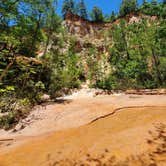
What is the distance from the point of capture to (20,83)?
16141 mm

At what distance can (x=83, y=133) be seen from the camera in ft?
25.9

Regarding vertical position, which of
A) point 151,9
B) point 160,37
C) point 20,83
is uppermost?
point 151,9

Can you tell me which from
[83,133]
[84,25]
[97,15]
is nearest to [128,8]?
[97,15]

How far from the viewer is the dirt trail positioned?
21.1ft

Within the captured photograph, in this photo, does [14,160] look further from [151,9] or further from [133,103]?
[151,9]

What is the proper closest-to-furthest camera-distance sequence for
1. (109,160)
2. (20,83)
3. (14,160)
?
(109,160) → (14,160) → (20,83)

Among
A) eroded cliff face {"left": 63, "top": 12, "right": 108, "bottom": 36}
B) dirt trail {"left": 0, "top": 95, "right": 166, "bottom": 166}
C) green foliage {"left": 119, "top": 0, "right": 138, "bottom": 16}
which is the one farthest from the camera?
green foliage {"left": 119, "top": 0, "right": 138, "bottom": 16}

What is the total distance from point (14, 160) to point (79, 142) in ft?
5.00

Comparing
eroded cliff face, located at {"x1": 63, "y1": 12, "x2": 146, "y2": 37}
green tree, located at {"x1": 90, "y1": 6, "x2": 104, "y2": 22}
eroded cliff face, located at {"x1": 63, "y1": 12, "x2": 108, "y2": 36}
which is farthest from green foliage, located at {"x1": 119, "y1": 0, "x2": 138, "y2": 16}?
eroded cliff face, located at {"x1": 63, "y1": 12, "x2": 108, "y2": 36}

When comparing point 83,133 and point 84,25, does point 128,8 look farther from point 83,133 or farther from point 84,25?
point 83,133

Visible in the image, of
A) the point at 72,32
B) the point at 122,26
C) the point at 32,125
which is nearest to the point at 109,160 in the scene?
the point at 32,125

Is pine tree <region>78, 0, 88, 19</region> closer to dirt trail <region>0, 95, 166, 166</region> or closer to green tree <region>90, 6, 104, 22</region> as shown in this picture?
green tree <region>90, 6, 104, 22</region>

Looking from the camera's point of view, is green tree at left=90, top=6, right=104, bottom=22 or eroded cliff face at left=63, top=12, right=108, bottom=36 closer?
eroded cliff face at left=63, top=12, right=108, bottom=36

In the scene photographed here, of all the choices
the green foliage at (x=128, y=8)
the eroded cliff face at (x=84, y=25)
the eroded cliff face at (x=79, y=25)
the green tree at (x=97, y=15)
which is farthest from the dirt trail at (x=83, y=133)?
the green foliage at (x=128, y=8)
